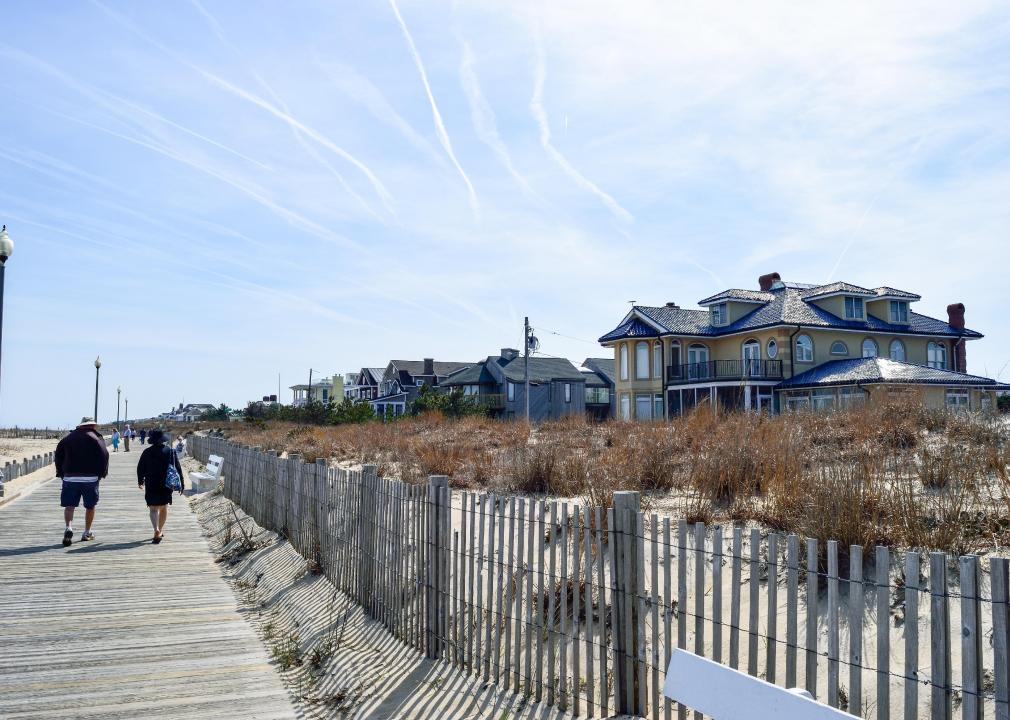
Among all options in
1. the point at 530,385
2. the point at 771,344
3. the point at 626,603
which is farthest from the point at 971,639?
the point at 530,385

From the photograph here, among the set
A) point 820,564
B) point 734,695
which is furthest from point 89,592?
point 734,695

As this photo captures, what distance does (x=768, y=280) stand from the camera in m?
45.6

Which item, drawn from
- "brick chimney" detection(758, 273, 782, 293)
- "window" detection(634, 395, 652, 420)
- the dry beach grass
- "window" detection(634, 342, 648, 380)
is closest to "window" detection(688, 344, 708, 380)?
"window" detection(634, 342, 648, 380)

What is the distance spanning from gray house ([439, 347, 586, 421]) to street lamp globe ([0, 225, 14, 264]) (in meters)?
42.9

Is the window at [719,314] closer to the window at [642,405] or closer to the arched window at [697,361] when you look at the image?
the arched window at [697,361]

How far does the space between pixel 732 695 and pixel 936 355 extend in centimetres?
4387

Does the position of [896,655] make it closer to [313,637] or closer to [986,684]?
[986,684]

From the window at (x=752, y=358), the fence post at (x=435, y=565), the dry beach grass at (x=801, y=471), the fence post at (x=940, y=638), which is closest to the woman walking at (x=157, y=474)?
the dry beach grass at (x=801, y=471)

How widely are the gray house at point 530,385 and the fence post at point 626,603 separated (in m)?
52.4

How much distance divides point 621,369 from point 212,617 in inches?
1434

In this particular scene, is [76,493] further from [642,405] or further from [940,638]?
[642,405]

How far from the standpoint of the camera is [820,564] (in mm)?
5559

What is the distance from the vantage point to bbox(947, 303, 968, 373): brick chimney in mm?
41438

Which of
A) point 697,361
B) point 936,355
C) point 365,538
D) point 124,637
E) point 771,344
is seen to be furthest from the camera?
point 697,361
